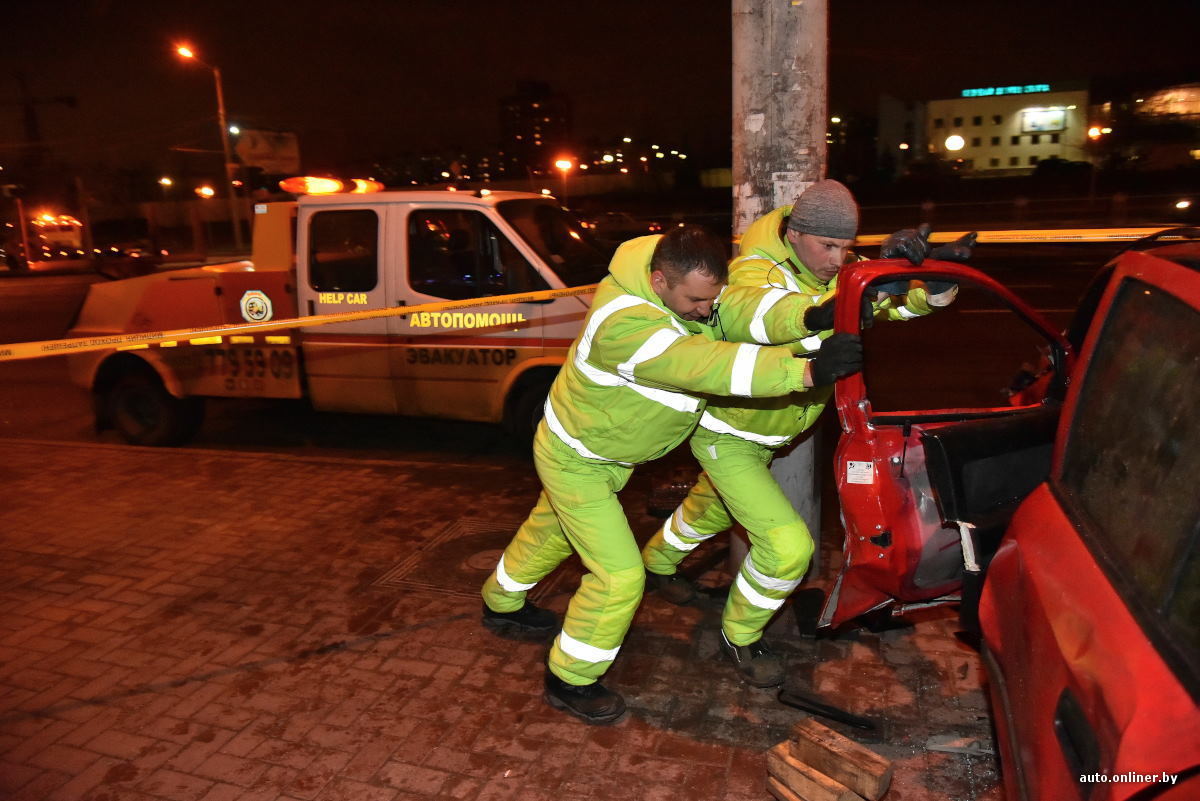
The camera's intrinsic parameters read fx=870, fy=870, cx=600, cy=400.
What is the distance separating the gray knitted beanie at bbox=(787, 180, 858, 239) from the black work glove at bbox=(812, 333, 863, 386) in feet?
2.24

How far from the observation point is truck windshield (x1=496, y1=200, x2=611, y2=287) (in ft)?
20.4

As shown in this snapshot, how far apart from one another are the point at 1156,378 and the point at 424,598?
352 centimetres

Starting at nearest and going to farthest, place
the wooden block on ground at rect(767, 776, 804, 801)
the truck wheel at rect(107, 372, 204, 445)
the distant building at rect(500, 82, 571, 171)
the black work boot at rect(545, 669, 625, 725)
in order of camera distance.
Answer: the wooden block on ground at rect(767, 776, 804, 801) < the black work boot at rect(545, 669, 625, 725) < the truck wheel at rect(107, 372, 204, 445) < the distant building at rect(500, 82, 571, 171)

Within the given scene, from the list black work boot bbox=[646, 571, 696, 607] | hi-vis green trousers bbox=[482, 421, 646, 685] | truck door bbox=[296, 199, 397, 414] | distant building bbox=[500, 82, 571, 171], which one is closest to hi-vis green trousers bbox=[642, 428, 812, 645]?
hi-vis green trousers bbox=[482, 421, 646, 685]

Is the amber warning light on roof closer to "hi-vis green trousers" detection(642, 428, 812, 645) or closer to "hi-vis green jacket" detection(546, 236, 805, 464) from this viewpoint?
"hi-vis green jacket" detection(546, 236, 805, 464)

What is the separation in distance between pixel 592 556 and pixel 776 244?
1.44 metres

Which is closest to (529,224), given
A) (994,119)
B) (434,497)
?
(434,497)

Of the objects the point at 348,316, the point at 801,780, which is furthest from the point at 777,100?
the point at 348,316

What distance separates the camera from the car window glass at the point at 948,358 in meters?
7.89

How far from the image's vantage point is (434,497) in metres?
5.96

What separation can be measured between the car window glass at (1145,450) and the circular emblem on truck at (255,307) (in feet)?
19.8

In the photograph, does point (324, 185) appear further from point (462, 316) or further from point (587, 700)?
point (587, 700)

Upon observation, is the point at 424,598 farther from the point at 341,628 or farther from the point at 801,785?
the point at 801,785

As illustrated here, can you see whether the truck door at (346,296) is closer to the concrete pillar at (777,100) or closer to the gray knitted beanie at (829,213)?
the concrete pillar at (777,100)
